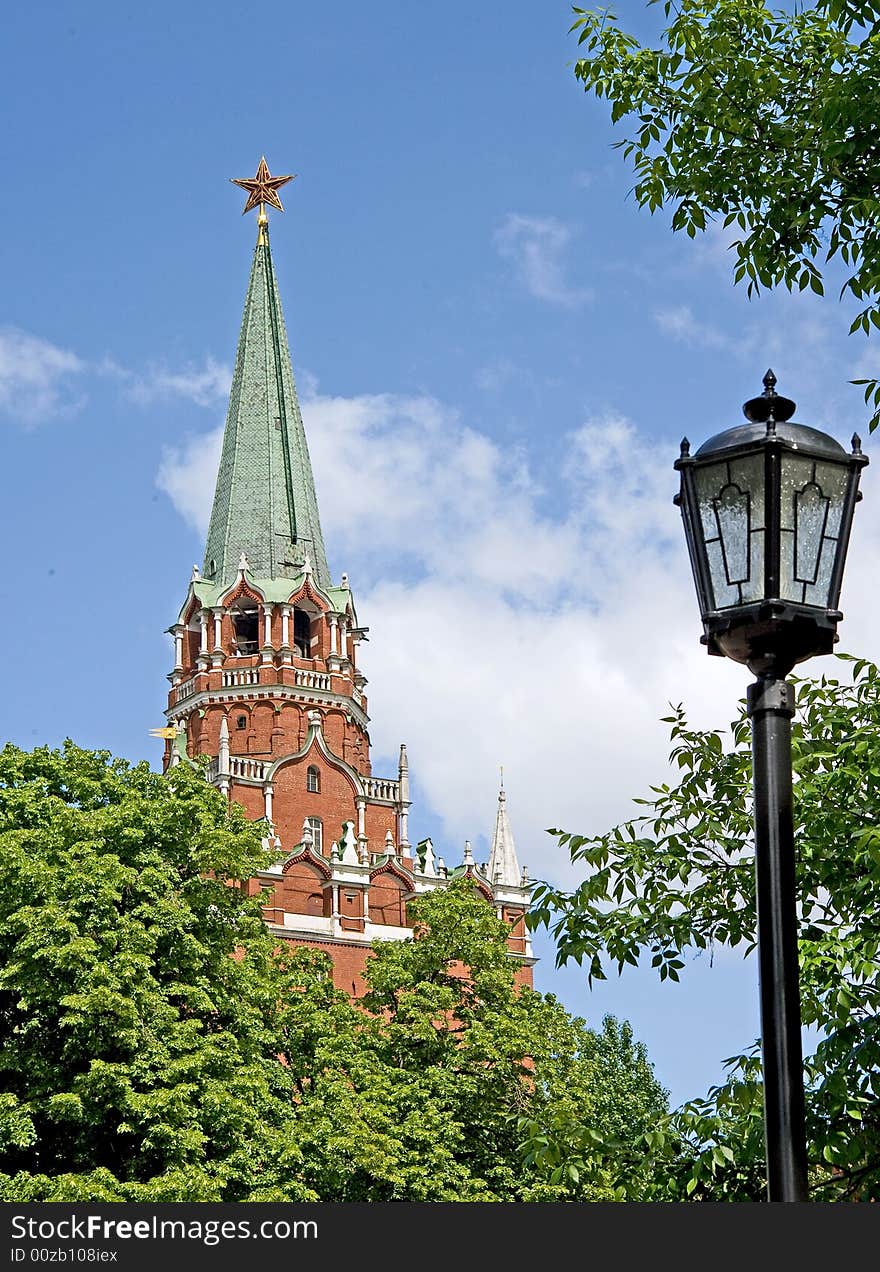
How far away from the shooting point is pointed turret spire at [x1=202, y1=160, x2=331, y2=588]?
70.9 meters

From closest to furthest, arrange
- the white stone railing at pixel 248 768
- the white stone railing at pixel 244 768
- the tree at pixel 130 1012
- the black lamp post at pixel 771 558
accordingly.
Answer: the black lamp post at pixel 771 558 → the tree at pixel 130 1012 → the white stone railing at pixel 244 768 → the white stone railing at pixel 248 768

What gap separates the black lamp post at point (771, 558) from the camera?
7.43 meters

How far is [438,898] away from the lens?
1631 inches

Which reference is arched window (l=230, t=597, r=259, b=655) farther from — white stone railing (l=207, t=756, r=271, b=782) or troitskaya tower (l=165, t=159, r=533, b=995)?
white stone railing (l=207, t=756, r=271, b=782)

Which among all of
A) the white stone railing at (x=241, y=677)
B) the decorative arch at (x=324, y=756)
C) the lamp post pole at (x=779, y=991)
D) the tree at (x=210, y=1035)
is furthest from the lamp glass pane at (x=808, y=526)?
the white stone railing at (x=241, y=677)

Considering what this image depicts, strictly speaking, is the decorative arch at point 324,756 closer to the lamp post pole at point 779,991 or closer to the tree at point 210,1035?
the tree at point 210,1035

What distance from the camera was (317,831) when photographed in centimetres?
6394

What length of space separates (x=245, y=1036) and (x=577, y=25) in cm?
2402

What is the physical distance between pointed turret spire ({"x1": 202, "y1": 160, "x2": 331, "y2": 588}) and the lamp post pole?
207 feet

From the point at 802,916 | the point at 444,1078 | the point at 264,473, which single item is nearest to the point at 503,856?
the point at 264,473

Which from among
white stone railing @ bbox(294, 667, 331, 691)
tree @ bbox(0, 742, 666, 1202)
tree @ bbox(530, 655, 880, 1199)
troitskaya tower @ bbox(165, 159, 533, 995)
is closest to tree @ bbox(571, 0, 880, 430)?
tree @ bbox(530, 655, 880, 1199)

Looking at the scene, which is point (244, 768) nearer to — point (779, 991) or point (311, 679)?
point (311, 679)

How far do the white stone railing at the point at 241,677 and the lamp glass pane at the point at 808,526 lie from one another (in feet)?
196

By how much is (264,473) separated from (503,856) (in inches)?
762
